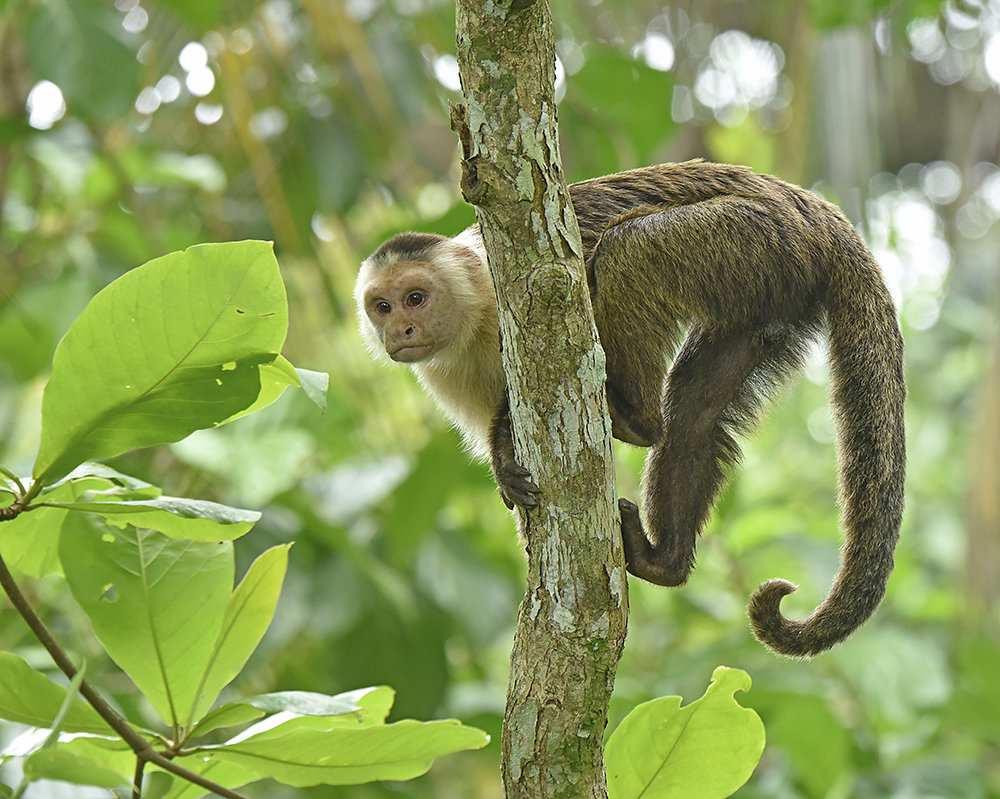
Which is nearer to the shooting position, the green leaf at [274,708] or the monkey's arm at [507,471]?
the green leaf at [274,708]

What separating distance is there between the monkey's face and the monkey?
199mm

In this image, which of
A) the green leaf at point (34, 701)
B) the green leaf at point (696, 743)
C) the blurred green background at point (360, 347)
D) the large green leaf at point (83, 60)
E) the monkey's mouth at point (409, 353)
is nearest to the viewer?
the green leaf at point (34, 701)

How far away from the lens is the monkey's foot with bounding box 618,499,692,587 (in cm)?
195

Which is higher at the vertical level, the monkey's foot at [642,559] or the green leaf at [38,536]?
the green leaf at [38,536]

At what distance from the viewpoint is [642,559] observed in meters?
1.97

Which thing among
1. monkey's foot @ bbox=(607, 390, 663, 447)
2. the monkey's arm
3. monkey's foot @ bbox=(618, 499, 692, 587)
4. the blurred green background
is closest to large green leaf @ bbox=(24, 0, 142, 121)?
the blurred green background

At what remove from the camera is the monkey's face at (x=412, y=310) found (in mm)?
2266

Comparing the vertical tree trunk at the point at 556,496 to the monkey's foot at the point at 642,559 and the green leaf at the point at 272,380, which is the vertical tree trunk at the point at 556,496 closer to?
the green leaf at the point at 272,380

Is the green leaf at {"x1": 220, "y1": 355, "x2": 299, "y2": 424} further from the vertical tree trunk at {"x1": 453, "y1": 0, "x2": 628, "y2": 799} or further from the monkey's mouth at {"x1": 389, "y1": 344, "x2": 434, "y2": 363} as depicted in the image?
the monkey's mouth at {"x1": 389, "y1": 344, "x2": 434, "y2": 363}

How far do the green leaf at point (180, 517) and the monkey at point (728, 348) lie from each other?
0.54 m

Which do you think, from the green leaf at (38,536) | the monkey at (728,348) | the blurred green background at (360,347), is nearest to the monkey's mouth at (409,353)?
the monkey at (728,348)

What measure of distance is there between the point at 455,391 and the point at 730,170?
2.41 ft

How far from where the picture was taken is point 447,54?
10.9 feet

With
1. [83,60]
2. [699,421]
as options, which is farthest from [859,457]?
[83,60]
